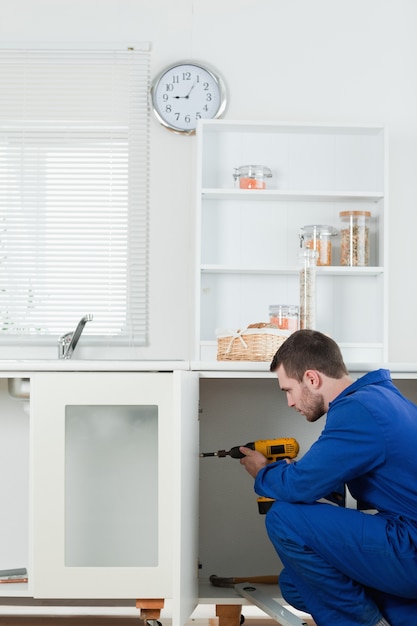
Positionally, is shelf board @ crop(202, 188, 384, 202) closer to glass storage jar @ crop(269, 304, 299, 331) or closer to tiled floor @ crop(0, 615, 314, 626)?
glass storage jar @ crop(269, 304, 299, 331)

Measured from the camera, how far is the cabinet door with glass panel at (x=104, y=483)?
2.34 meters

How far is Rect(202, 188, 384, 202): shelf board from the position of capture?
10.8 ft

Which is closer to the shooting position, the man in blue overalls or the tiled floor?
the man in blue overalls

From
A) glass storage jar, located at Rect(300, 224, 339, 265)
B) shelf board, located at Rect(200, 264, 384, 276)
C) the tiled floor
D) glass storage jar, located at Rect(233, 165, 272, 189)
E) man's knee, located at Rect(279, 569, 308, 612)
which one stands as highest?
glass storage jar, located at Rect(233, 165, 272, 189)

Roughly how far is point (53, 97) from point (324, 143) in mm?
1134

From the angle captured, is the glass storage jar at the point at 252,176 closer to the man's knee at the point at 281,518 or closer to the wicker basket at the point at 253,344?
the wicker basket at the point at 253,344

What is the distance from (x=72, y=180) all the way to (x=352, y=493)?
186 cm

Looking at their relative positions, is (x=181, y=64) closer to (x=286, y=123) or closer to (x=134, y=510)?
(x=286, y=123)

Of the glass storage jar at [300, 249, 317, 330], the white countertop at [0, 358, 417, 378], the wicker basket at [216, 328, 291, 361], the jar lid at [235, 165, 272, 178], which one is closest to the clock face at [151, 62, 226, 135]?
the jar lid at [235, 165, 272, 178]

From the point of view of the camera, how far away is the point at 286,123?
333cm

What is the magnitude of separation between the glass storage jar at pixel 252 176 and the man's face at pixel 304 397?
121 cm

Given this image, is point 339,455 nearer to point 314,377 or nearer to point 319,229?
point 314,377

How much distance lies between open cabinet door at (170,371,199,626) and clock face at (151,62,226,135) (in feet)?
4.65

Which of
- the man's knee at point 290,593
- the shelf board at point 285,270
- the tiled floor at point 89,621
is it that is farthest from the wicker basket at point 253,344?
the tiled floor at point 89,621
